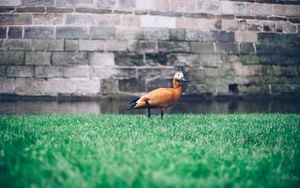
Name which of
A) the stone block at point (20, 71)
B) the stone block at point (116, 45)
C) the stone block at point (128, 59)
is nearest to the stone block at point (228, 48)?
the stone block at point (128, 59)

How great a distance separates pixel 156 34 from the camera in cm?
870

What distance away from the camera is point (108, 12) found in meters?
8.50

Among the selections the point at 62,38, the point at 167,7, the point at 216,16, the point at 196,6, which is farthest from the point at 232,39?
the point at 62,38

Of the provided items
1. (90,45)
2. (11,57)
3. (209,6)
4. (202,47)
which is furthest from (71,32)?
(209,6)

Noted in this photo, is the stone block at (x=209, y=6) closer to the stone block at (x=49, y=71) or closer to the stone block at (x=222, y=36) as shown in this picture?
the stone block at (x=222, y=36)

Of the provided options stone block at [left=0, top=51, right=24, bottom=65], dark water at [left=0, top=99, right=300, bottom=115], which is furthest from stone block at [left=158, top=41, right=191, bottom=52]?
stone block at [left=0, top=51, right=24, bottom=65]

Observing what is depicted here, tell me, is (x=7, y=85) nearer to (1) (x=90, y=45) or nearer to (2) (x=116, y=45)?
(1) (x=90, y=45)

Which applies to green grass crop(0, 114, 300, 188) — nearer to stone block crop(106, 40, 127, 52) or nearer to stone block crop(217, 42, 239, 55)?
stone block crop(106, 40, 127, 52)

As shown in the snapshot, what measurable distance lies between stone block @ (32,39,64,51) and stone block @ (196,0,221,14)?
12.8ft

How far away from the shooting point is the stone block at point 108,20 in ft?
27.8

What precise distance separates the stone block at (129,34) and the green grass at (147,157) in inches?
186

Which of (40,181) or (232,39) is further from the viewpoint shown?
(232,39)

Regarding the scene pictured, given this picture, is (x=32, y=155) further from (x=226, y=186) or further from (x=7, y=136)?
(x=226, y=186)

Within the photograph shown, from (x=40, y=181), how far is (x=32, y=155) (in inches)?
25.3
